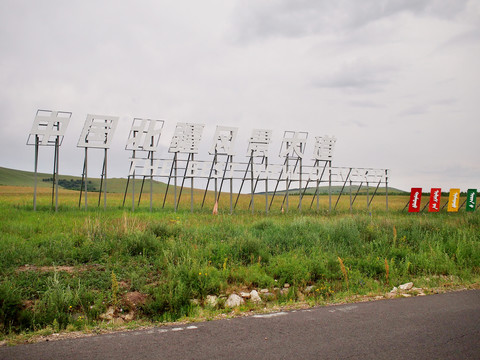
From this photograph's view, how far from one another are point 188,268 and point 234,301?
169cm

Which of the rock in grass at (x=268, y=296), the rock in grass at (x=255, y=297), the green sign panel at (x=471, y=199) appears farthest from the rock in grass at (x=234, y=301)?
the green sign panel at (x=471, y=199)

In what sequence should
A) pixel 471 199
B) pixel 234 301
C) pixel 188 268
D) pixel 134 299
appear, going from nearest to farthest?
pixel 234 301 < pixel 134 299 < pixel 188 268 < pixel 471 199

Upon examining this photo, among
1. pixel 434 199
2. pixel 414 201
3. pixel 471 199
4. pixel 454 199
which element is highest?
pixel 471 199

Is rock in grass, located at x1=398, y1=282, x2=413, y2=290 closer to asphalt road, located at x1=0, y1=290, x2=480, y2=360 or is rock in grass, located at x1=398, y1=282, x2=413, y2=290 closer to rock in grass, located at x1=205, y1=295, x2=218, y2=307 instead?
asphalt road, located at x1=0, y1=290, x2=480, y2=360

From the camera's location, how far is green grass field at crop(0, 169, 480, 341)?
28.3ft

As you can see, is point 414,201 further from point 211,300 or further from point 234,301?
point 211,300

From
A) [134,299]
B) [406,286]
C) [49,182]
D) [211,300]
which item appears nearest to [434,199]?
[406,286]

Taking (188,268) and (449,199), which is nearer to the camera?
(188,268)

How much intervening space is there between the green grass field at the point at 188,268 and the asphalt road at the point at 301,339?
1.02 metres

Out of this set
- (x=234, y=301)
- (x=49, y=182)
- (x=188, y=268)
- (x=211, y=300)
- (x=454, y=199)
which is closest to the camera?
(x=211, y=300)

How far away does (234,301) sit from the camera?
902 cm

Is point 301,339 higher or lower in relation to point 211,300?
higher

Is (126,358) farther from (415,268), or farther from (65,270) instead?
(415,268)

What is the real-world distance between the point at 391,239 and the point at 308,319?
858cm
